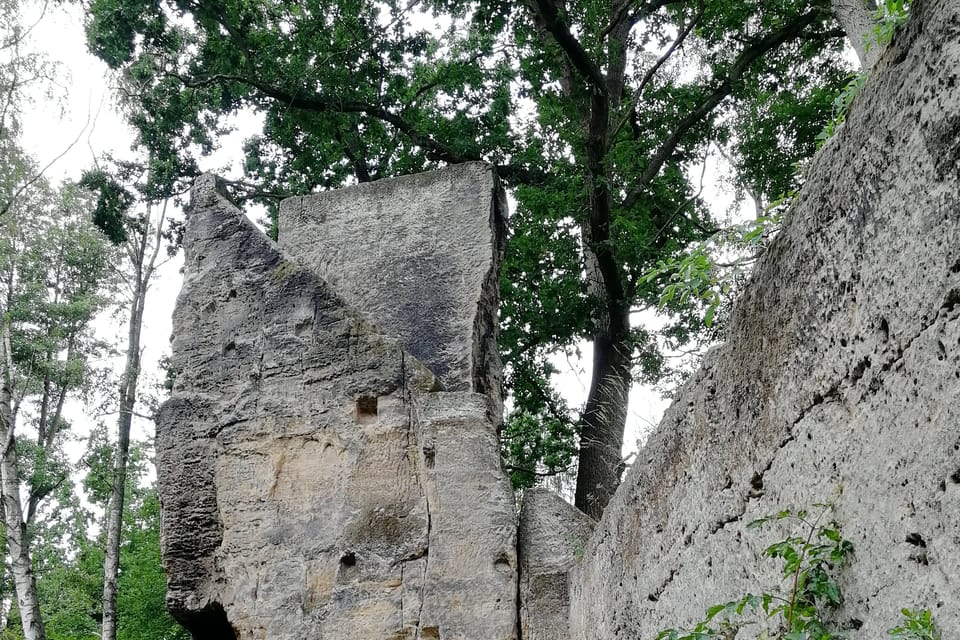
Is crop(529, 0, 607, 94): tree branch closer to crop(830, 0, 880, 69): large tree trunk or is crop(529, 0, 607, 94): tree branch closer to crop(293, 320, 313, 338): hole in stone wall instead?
crop(830, 0, 880, 69): large tree trunk

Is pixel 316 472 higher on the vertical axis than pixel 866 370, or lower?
higher

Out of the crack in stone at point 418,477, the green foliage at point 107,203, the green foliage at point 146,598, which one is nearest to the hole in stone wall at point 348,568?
the crack in stone at point 418,477

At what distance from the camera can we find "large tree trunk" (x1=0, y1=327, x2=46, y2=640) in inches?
410

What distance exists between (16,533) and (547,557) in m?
8.45

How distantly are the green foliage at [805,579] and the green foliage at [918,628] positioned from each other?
0.71 feet

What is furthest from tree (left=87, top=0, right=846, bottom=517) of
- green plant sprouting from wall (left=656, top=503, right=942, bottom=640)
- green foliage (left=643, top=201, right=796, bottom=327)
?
green plant sprouting from wall (left=656, top=503, right=942, bottom=640)

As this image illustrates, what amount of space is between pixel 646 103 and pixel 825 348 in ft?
34.4

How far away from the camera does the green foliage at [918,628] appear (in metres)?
→ 1.51

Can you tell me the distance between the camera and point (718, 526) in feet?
8.38

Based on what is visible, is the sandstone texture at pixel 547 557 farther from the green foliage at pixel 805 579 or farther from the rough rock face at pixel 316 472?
the green foliage at pixel 805 579

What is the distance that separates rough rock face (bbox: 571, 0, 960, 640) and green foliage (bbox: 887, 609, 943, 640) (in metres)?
0.02

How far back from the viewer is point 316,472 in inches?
193

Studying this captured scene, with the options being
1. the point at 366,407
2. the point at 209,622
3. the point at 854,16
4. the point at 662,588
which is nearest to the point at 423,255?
the point at 366,407

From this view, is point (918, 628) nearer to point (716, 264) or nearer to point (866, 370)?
point (866, 370)
